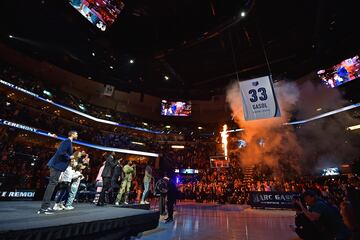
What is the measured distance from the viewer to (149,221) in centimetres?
453

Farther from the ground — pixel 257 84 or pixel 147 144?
pixel 147 144

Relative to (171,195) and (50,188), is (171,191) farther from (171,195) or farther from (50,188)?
(50,188)

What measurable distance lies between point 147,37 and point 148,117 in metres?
16.6

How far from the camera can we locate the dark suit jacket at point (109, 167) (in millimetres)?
6914

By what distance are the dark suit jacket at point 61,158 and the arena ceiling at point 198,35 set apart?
10284 mm

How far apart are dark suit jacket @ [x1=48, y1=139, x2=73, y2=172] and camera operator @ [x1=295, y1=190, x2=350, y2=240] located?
516 cm

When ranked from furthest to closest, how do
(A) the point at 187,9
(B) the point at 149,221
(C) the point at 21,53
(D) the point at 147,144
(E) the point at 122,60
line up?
(D) the point at 147,144 → (C) the point at 21,53 → (E) the point at 122,60 → (A) the point at 187,9 → (B) the point at 149,221

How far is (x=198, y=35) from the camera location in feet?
39.9

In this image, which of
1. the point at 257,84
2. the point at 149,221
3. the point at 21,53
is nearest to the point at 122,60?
the point at 21,53

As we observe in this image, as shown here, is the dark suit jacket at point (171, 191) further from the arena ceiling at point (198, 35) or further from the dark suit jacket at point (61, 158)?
the arena ceiling at point (198, 35)

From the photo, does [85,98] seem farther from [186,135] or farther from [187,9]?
[187,9]

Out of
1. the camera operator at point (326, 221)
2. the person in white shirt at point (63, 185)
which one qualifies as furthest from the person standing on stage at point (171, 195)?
the camera operator at point (326, 221)

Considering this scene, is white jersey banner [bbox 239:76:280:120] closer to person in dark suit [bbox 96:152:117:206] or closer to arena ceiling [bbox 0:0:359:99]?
arena ceiling [bbox 0:0:359:99]

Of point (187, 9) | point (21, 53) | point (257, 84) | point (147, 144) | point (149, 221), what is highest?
point (21, 53)
